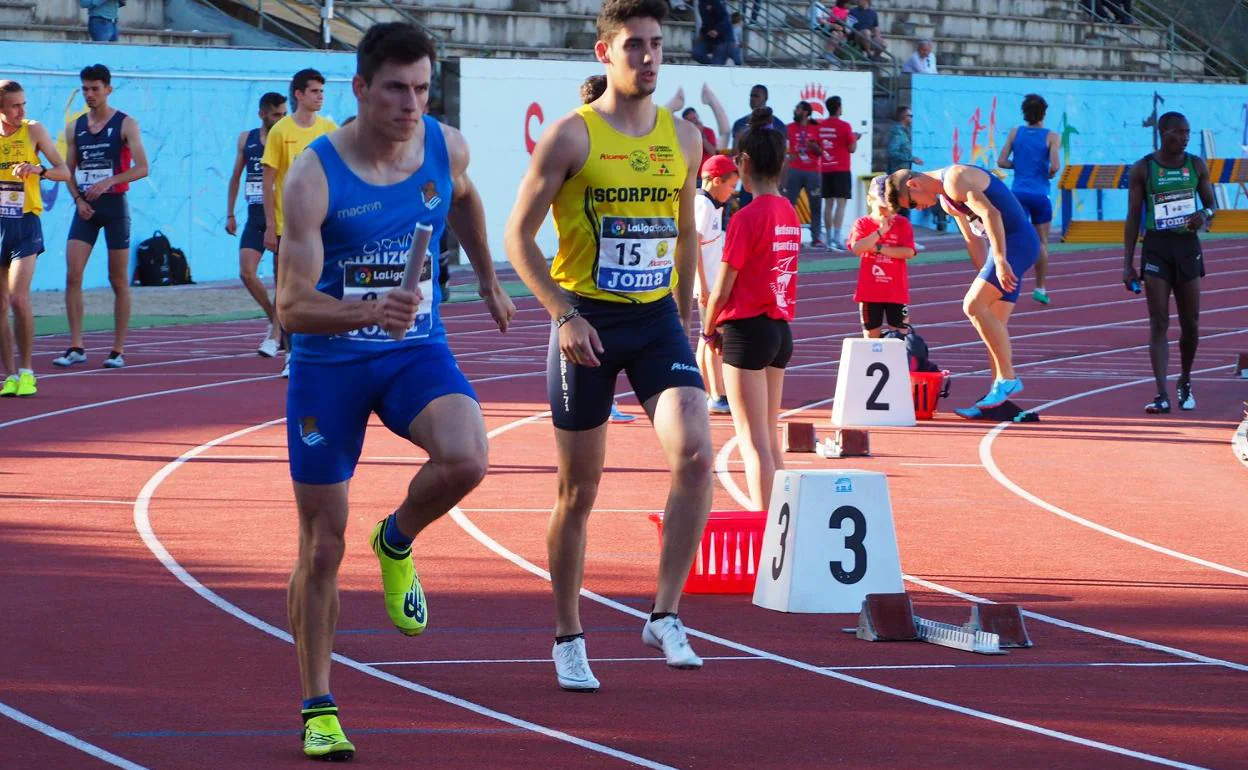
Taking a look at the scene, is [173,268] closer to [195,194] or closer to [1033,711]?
[195,194]

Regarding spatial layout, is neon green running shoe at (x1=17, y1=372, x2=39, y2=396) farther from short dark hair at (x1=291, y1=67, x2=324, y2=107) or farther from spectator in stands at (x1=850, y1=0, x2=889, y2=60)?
spectator in stands at (x1=850, y1=0, x2=889, y2=60)

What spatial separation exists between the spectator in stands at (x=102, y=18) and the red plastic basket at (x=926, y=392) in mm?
13062

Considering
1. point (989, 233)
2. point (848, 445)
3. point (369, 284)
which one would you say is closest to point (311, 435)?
point (369, 284)

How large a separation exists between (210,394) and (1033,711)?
992 cm

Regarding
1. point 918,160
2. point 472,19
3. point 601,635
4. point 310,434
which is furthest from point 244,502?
point 918,160

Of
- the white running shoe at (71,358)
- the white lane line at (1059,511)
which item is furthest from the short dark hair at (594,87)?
the white running shoe at (71,358)

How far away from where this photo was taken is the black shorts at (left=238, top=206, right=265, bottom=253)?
16.1 metres

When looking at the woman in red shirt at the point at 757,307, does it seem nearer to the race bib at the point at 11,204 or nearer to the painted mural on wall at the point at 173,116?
the race bib at the point at 11,204

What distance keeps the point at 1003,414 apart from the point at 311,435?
928cm

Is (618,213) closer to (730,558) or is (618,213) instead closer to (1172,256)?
(730,558)

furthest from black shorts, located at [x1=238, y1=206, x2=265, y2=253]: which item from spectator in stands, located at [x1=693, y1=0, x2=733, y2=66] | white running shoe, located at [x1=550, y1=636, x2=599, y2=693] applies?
spectator in stands, located at [x1=693, y1=0, x2=733, y2=66]

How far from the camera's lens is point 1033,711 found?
6.00 meters

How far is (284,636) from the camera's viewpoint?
274 inches

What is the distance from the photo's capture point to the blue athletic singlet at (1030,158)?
22.7 m
